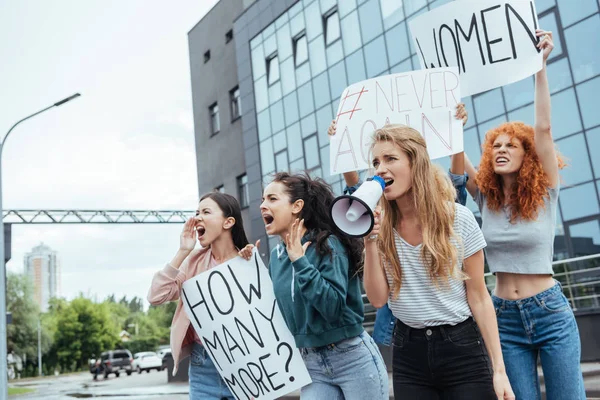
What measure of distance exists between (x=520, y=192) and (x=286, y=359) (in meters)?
1.57

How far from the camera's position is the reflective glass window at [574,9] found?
15.2 metres

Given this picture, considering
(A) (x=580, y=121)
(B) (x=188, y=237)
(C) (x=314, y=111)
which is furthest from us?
(C) (x=314, y=111)

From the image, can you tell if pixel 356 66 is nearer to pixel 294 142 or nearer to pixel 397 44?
pixel 397 44

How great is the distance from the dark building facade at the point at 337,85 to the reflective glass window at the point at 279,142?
41 millimetres

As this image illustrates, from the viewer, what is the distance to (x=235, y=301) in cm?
382

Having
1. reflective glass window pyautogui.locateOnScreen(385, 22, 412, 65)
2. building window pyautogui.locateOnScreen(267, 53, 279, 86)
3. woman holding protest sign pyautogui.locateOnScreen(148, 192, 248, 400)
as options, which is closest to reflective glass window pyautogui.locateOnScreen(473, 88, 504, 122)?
reflective glass window pyautogui.locateOnScreen(385, 22, 412, 65)

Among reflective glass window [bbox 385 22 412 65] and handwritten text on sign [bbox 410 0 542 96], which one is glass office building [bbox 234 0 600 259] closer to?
reflective glass window [bbox 385 22 412 65]

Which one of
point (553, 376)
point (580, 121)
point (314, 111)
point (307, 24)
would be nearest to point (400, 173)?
point (553, 376)

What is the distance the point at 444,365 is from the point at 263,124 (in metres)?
24.5

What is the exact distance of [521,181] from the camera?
332 centimetres

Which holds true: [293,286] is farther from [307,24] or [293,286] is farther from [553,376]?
[307,24]

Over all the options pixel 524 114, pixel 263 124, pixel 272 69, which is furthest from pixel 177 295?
pixel 272 69

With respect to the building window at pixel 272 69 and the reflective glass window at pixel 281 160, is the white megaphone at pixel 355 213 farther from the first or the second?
the building window at pixel 272 69

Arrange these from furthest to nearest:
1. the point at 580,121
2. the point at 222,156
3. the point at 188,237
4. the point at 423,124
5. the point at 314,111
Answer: the point at 222,156 < the point at 314,111 < the point at 580,121 < the point at 188,237 < the point at 423,124
